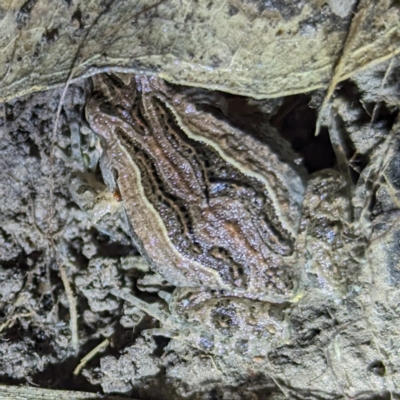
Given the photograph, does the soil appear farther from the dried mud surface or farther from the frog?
the frog

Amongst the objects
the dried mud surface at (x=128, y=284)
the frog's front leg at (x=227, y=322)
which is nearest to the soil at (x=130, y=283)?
the dried mud surface at (x=128, y=284)

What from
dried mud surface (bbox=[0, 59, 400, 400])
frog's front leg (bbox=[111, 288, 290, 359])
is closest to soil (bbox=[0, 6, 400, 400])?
dried mud surface (bbox=[0, 59, 400, 400])

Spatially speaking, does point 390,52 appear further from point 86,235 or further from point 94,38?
point 86,235

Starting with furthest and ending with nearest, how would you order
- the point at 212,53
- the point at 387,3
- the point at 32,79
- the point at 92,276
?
the point at 92,276
the point at 32,79
the point at 212,53
the point at 387,3

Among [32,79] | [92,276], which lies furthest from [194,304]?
[32,79]

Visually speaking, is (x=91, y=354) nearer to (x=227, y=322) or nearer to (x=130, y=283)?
(x=130, y=283)

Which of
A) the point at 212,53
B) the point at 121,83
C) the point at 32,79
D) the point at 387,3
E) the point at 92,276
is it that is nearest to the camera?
the point at 387,3

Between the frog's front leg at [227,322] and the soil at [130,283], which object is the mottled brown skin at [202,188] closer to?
the frog's front leg at [227,322]
